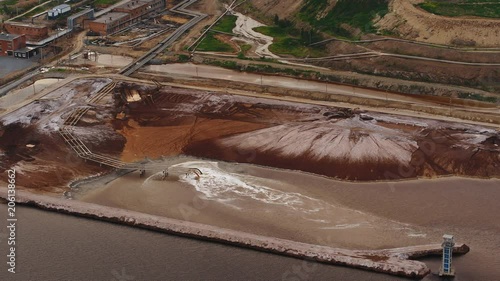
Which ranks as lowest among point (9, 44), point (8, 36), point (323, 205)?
point (323, 205)

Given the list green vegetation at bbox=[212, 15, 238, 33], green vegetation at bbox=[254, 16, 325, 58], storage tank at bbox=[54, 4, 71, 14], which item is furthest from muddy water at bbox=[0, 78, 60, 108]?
green vegetation at bbox=[254, 16, 325, 58]

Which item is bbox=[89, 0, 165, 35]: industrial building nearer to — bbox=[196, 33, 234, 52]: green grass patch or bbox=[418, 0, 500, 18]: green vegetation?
bbox=[196, 33, 234, 52]: green grass patch

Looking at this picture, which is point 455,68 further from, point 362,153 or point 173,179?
point 173,179

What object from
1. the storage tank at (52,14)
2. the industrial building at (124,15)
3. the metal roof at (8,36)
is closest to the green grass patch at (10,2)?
A: the storage tank at (52,14)

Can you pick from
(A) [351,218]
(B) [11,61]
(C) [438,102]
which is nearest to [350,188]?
(A) [351,218]

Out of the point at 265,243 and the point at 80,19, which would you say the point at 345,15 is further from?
the point at 265,243

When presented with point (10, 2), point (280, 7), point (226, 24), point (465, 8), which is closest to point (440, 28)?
point (465, 8)
